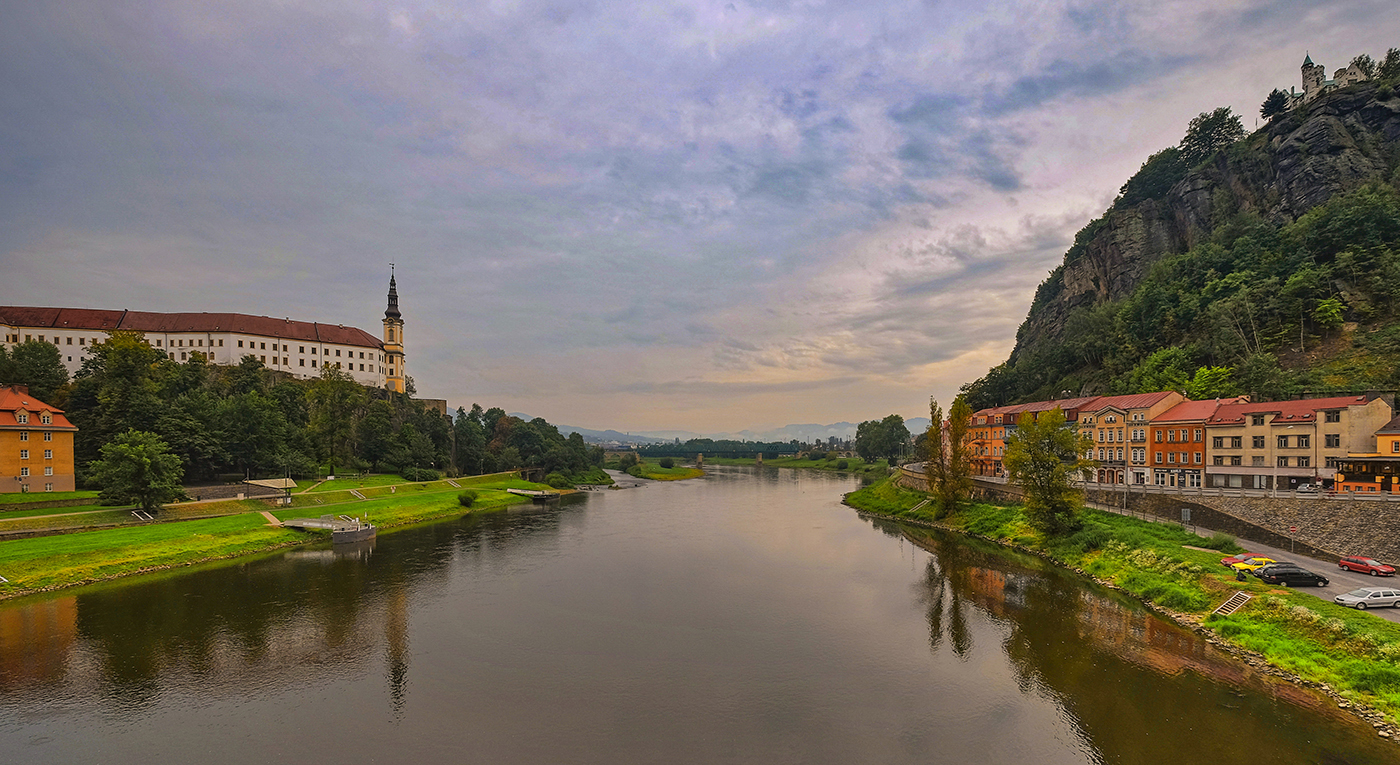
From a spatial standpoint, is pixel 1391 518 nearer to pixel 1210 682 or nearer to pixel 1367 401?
pixel 1367 401

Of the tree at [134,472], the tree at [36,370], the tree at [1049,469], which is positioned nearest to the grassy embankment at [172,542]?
the tree at [134,472]

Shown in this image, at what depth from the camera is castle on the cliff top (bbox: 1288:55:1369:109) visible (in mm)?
81938

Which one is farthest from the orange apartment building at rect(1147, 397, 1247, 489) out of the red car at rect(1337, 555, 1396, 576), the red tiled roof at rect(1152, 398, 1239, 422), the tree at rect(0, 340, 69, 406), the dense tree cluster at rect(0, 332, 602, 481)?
the tree at rect(0, 340, 69, 406)

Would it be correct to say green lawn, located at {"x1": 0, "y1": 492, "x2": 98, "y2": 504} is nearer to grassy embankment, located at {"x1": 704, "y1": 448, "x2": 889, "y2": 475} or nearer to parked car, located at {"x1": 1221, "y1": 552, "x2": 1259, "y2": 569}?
parked car, located at {"x1": 1221, "y1": 552, "x2": 1259, "y2": 569}

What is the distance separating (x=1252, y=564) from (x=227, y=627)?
4925 cm

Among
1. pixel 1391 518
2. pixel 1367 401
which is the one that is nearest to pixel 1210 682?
pixel 1391 518

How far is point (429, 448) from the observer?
8631 centimetres

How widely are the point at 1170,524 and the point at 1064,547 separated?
6674 mm

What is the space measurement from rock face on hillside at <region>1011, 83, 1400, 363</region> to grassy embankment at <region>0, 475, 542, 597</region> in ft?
362

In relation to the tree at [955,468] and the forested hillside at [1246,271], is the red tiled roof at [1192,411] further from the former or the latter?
the tree at [955,468]

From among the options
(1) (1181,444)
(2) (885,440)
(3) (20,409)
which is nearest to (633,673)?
(1) (1181,444)

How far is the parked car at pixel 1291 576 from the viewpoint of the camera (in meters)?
26.8

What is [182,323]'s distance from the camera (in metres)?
87.4

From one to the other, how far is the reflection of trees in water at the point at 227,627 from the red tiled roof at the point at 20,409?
22.6 m
